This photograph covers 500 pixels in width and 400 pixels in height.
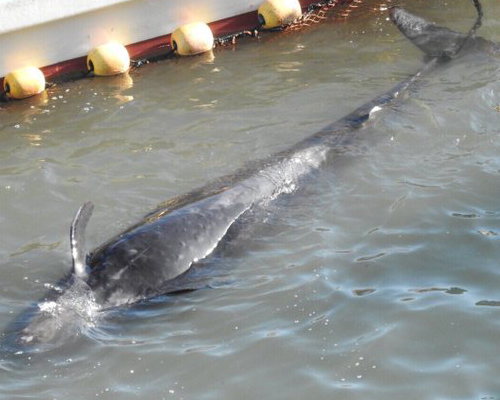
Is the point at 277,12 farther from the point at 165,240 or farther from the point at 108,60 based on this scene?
the point at 165,240

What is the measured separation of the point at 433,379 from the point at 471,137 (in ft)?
12.2

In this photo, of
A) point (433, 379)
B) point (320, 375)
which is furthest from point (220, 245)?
point (433, 379)

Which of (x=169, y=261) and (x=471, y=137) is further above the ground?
(x=169, y=261)

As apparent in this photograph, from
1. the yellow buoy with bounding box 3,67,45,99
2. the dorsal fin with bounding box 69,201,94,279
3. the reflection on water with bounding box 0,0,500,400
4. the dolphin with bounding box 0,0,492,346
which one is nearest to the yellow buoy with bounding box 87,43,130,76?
the reflection on water with bounding box 0,0,500,400

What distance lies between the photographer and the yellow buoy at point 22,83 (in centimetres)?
928

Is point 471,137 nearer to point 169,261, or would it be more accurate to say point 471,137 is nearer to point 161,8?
point 169,261

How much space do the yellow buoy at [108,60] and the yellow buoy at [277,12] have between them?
1972mm

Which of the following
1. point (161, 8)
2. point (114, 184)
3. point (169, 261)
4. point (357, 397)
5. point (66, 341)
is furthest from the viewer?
point (161, 8)

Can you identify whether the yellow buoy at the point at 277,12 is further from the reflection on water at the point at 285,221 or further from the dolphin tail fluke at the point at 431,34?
the dolphin tail fluke at the point at 431,34

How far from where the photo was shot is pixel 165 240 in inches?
241

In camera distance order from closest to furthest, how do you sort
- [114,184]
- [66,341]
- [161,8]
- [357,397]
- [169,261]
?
[357,397] < [66,341] < [169,261] < [114,184] < [161,8]

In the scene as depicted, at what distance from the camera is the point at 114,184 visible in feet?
25.0

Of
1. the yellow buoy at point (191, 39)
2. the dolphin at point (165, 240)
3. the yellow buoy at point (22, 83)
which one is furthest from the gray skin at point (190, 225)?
the yellow buoy at point (22, 83)

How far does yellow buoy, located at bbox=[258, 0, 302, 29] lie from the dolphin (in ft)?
10.8
